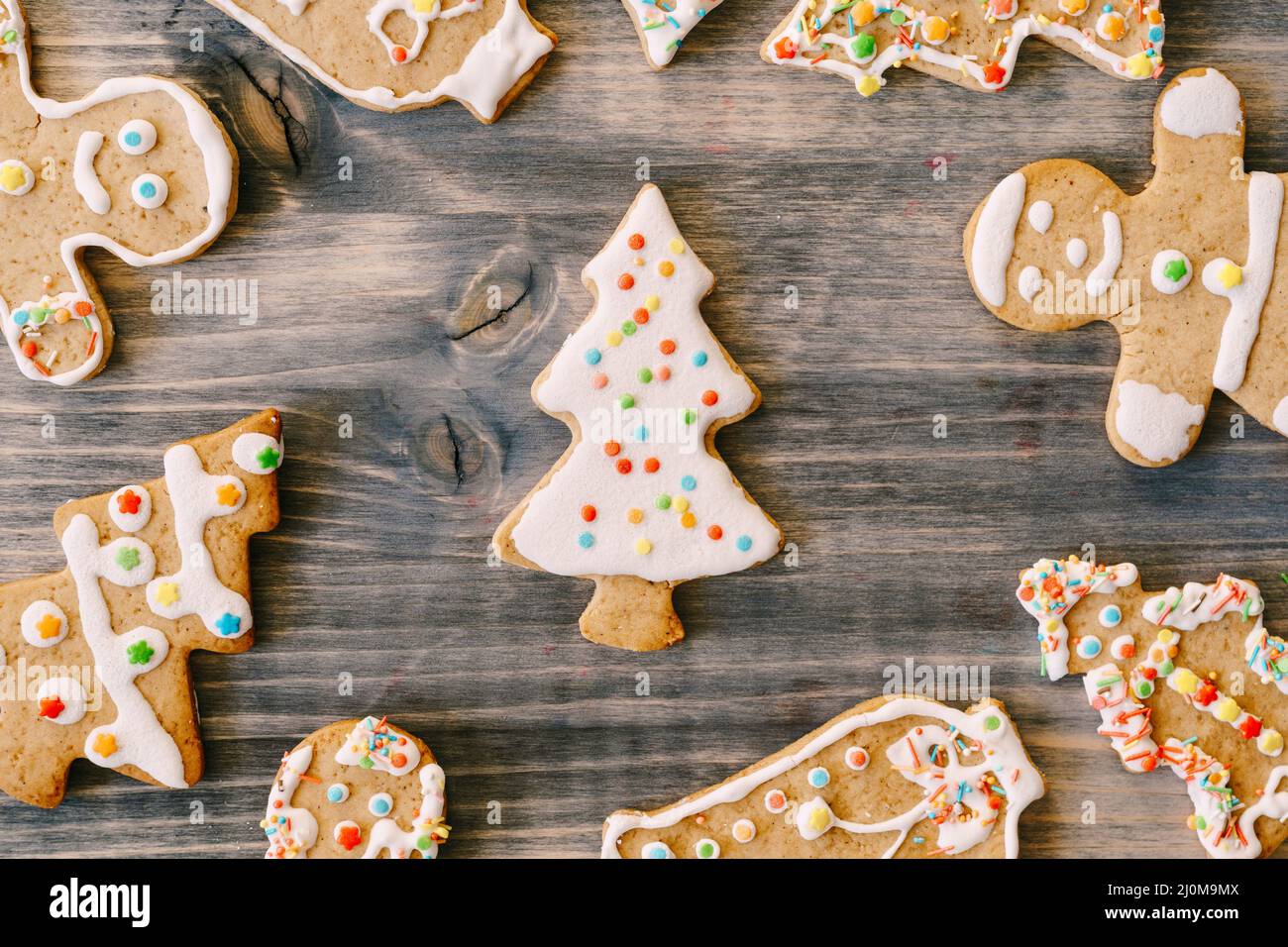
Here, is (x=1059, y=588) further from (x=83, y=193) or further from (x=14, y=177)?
(x=14, y=177)

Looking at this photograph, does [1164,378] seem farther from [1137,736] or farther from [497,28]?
[497,28]

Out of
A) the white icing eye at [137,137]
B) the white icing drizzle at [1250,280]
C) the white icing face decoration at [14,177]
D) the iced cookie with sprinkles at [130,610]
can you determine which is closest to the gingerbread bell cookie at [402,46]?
the white icing eye at [137,137]

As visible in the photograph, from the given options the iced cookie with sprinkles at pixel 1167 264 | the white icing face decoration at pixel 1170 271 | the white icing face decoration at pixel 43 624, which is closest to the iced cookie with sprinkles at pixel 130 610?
the white icing face decoration at pixel 43 624

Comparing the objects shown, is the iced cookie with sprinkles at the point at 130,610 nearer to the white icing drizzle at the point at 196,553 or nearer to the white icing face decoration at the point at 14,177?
the white icing drizzle at the point at 196,553

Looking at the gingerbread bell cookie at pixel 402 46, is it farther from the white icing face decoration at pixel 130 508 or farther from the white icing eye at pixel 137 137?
the white icing face decoration at pixel 130 508

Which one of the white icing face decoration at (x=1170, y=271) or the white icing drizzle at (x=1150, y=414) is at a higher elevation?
the white icing face decoration at (x=1170, y=271)

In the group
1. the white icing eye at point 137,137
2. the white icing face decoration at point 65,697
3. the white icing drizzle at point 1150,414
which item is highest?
the white icing eye at point 137,137

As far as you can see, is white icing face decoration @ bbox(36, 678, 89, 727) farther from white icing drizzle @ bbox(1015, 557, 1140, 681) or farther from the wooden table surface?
white icing drizzle @ bbox(1015, 557, 1140, 681)
